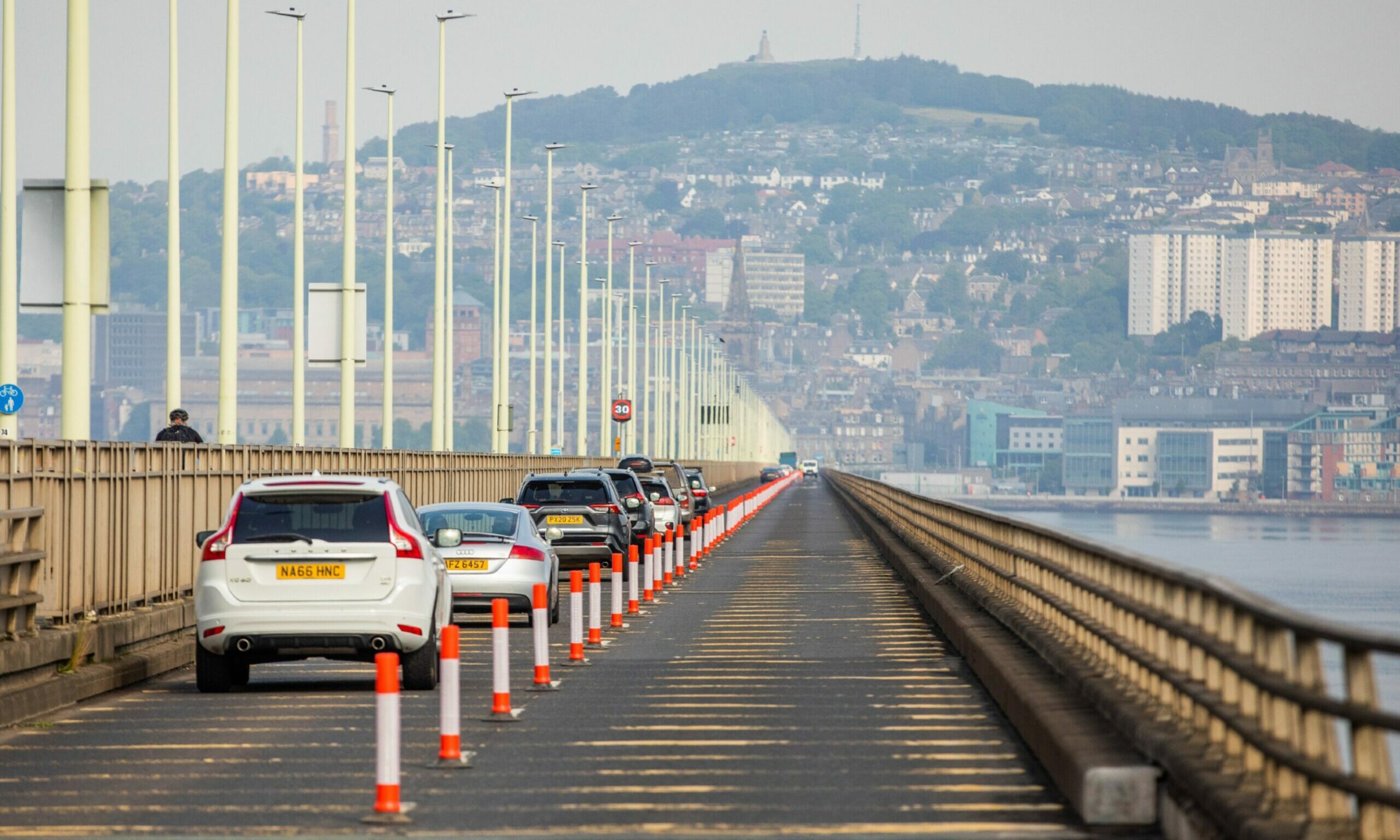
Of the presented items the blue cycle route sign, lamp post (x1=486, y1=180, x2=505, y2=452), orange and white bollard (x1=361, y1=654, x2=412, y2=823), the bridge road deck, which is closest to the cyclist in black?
the blue cycle route sign

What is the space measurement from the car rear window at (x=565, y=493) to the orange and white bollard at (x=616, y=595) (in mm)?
7972

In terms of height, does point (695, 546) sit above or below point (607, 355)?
below

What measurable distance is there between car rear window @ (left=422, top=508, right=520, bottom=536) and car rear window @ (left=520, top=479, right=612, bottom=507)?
7.69m

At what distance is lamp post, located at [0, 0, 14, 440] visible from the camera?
119ft

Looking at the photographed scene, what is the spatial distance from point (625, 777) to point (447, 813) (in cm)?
146

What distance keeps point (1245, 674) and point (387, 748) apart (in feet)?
13.0

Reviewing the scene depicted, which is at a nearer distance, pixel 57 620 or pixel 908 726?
pixel 908 726

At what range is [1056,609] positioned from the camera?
16016 mm

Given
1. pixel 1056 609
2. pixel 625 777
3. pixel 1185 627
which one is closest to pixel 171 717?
pixel 625 777

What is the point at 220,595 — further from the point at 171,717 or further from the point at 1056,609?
the point at 1056,609

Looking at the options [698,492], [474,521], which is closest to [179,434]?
[474,521]

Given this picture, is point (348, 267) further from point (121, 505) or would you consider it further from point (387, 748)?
point (387, 748)

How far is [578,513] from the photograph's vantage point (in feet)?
109

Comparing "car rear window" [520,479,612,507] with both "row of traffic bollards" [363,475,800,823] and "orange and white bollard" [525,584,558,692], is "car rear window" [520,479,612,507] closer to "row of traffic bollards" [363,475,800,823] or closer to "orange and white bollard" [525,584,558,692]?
"row of traffic bollards" [363,475,800,823]
